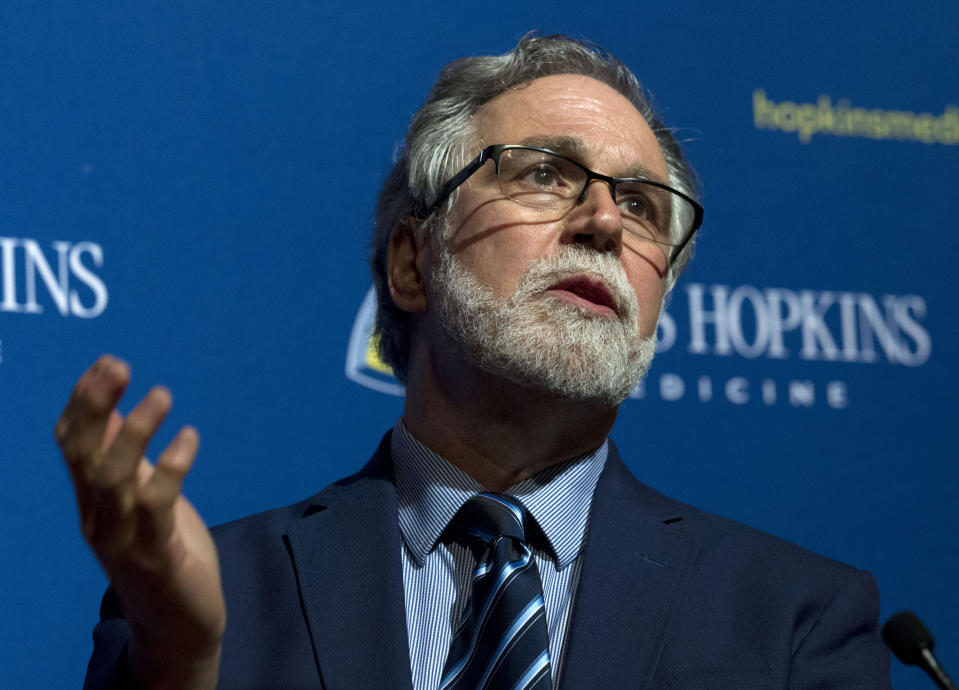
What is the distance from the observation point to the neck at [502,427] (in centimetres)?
188

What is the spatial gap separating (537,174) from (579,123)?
13 cm

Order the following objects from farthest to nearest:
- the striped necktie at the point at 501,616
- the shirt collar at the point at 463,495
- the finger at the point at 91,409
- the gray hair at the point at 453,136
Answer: the gray hair at the point at 453,136
the shirt collar at the point at 463,495
the striped necktie at the point at 501,616
the finger at the point at 91,409

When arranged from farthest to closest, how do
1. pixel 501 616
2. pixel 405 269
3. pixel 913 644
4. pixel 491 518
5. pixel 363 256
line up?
pixel 363 256 → pixel 405 269 → pixel 491 518 → pixel 501 616 → pixel 913 644

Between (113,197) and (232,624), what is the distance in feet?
2.83

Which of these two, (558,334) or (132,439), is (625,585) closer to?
(558,334)

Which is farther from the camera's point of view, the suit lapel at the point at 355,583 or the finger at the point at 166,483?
the suit lapel at the point at 355,583

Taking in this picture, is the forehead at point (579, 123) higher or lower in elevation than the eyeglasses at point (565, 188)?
higher

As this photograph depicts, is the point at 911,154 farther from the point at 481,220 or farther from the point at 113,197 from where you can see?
the point at 113,197

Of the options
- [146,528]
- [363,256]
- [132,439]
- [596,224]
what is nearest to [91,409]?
[132,439]

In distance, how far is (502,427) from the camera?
6.23ft

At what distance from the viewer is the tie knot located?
1759 millimetres

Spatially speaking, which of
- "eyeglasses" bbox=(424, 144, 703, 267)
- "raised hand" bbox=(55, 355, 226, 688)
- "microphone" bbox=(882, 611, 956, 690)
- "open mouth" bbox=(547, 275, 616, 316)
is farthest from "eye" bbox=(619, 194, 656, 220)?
"raised hand" bbox=(55, 355, 226, 688)

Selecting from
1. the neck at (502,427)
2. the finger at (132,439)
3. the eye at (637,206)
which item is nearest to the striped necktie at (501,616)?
the neck at (502,427)

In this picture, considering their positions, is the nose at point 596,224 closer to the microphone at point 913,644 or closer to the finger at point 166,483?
the microphone at point 913,644
